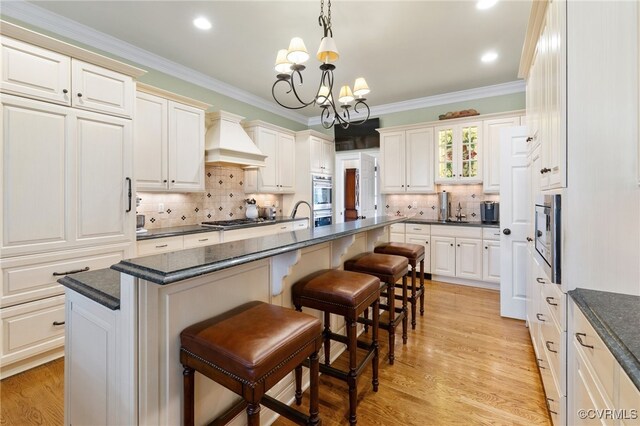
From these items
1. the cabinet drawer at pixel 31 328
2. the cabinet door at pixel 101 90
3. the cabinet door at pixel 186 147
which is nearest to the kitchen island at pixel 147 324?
the cabinet drawer at pixel 31 328

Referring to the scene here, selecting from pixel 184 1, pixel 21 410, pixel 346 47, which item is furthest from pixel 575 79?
pixel 21 410

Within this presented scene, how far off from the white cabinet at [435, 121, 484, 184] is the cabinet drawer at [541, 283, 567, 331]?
3085 millimetres

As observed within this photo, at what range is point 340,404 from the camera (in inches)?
71.9

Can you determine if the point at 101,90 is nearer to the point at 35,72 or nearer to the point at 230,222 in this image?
the point at 35,72

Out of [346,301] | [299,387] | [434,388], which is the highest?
[346,301]

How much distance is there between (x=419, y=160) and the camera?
4789mm

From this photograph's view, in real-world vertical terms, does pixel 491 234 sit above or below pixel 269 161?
below

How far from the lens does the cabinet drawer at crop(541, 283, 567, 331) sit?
4.27 ft

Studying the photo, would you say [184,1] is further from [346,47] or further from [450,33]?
[450,33]

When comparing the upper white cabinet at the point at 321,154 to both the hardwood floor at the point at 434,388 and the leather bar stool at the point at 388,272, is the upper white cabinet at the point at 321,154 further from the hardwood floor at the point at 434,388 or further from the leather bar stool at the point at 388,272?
the hardwood floor at the point at 434,388

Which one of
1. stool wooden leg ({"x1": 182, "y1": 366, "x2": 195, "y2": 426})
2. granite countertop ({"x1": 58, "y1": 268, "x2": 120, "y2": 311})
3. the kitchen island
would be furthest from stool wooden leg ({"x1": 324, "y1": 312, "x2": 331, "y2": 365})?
granite countertop ({"x1": 58, "y1": 268, "x2": 120, "y2": 311})

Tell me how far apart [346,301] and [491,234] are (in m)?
3.28

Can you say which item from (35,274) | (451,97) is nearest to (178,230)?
(35,274)

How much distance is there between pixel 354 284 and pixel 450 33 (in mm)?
2826
